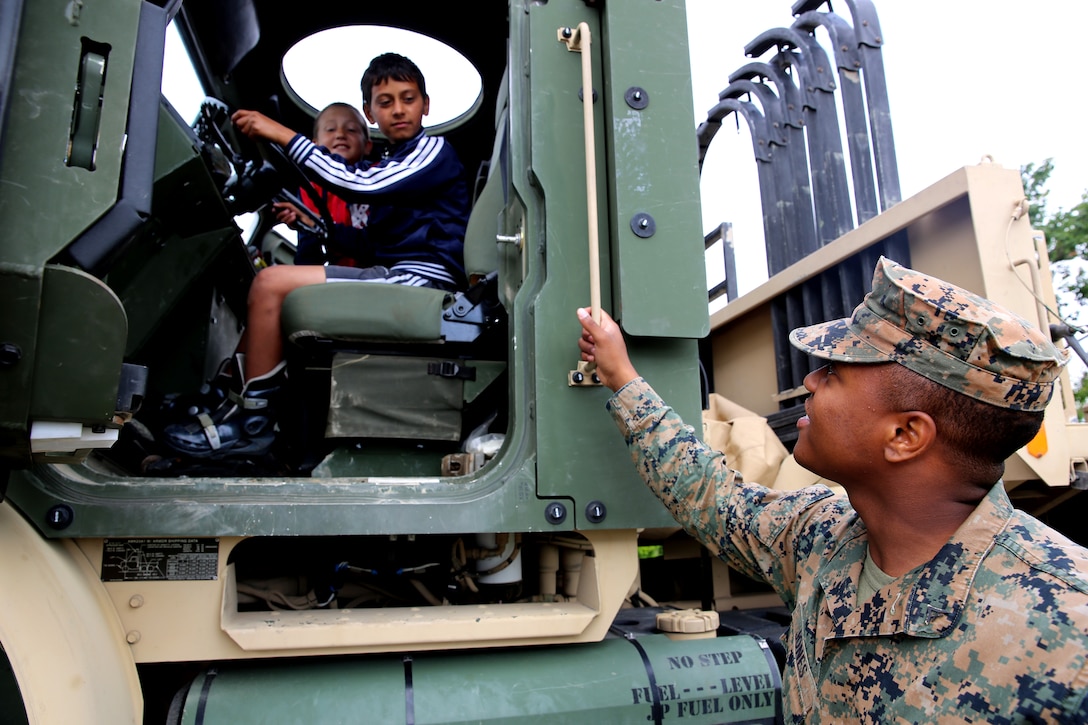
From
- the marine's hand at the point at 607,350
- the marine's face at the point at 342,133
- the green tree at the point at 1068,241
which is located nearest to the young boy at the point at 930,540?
the marine's hand at the point at 607,350

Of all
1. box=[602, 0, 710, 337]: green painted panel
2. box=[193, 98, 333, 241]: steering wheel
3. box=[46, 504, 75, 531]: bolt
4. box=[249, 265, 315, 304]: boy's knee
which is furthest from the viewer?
box=[193, 98, 333, 241]: steering wheel

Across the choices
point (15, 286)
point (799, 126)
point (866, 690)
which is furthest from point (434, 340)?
point (799, 126)

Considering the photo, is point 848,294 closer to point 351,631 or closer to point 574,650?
point 574,650

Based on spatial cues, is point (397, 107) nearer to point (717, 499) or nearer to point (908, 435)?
point (717, 499)

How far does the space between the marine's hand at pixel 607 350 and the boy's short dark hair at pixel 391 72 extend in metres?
1.21

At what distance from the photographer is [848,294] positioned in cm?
276

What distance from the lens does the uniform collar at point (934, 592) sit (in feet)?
3.48

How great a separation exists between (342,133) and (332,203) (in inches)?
10.0

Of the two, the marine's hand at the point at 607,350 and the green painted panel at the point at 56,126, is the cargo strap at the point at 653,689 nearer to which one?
the marine's hand at the point at 607,350

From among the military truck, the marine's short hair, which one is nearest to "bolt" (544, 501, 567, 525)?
the military truck

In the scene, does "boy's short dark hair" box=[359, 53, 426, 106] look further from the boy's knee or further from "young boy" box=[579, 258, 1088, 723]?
"young boy" box=[579, 258, 1088, 723]

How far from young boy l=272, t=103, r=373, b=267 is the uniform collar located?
1909 millimetres

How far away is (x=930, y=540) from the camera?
1152 millimetres

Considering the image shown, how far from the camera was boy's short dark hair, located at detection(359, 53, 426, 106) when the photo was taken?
242 centimetres
